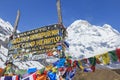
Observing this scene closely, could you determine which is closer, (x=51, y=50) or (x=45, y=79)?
(x=45, y=79)

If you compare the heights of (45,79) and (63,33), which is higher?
(63,33)

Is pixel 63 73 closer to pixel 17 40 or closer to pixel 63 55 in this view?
pixel 63 55

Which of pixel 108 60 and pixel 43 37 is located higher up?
pixel 43 37

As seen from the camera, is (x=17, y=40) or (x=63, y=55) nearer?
(x=63, y=55)

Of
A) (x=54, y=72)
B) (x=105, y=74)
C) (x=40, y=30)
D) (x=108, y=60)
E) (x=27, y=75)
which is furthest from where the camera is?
(x=105, y=74)

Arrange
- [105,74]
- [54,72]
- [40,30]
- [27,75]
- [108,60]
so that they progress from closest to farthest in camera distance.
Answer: [108,60]
[54,72]
[27,75]
[40,30]
[105,74]

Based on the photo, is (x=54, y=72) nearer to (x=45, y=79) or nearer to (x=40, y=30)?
(x=45, y=79)

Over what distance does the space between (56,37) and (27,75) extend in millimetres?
3348

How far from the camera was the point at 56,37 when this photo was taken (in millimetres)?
22125

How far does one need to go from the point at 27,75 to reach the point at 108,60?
607 cm

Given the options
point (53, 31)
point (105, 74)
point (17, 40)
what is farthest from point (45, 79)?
point (105, 74)

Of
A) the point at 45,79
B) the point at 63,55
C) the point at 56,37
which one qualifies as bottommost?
the point at 45,79

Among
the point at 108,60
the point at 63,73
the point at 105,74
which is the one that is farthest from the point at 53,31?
the point at 105,74

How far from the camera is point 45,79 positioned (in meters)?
20.7
